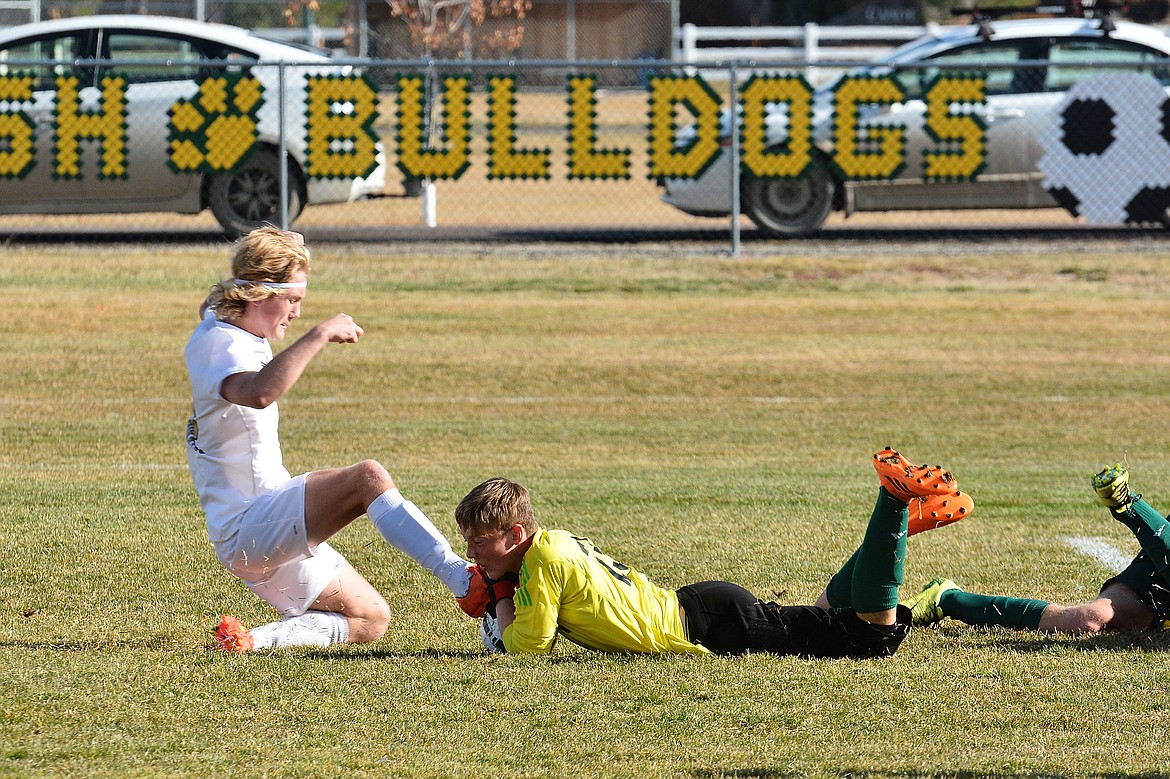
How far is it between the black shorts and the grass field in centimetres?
11

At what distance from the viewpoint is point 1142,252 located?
15.9m

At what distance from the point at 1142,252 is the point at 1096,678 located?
39.5 ft

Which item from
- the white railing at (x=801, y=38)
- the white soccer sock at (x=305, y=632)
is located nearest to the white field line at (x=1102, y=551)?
the white soccer sock at (x=305, y=632)

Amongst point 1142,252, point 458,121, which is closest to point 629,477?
point 458,121

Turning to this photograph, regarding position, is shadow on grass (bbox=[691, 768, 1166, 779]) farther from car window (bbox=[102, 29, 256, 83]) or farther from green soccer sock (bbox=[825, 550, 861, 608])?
car window (bbox=[102, 29, 256, 83])

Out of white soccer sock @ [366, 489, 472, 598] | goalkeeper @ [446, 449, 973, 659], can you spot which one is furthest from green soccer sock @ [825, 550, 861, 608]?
white soccer sock @ [366, 489, 472, 598]

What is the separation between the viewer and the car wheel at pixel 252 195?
15.0 meters

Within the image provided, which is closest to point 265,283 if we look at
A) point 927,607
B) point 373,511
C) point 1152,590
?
point 373,511

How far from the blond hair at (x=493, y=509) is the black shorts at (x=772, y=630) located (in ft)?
2.20

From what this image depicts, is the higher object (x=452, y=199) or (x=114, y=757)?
(x=452, y=199)

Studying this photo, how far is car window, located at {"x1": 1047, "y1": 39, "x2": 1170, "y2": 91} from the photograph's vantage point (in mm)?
15797

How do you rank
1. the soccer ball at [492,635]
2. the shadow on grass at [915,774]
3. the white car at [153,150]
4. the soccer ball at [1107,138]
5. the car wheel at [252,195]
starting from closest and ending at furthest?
the shadow on grass at [915,774] < the soccer ball at [492,635] < the white car at [153,150] < the car wheel at [252,195] < the soccer ball at [1107,138]

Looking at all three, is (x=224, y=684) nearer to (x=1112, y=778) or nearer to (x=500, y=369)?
(x=1112, y=778)

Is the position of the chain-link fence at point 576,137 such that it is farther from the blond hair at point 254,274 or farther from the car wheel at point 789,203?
the blond hair at point 254,274
